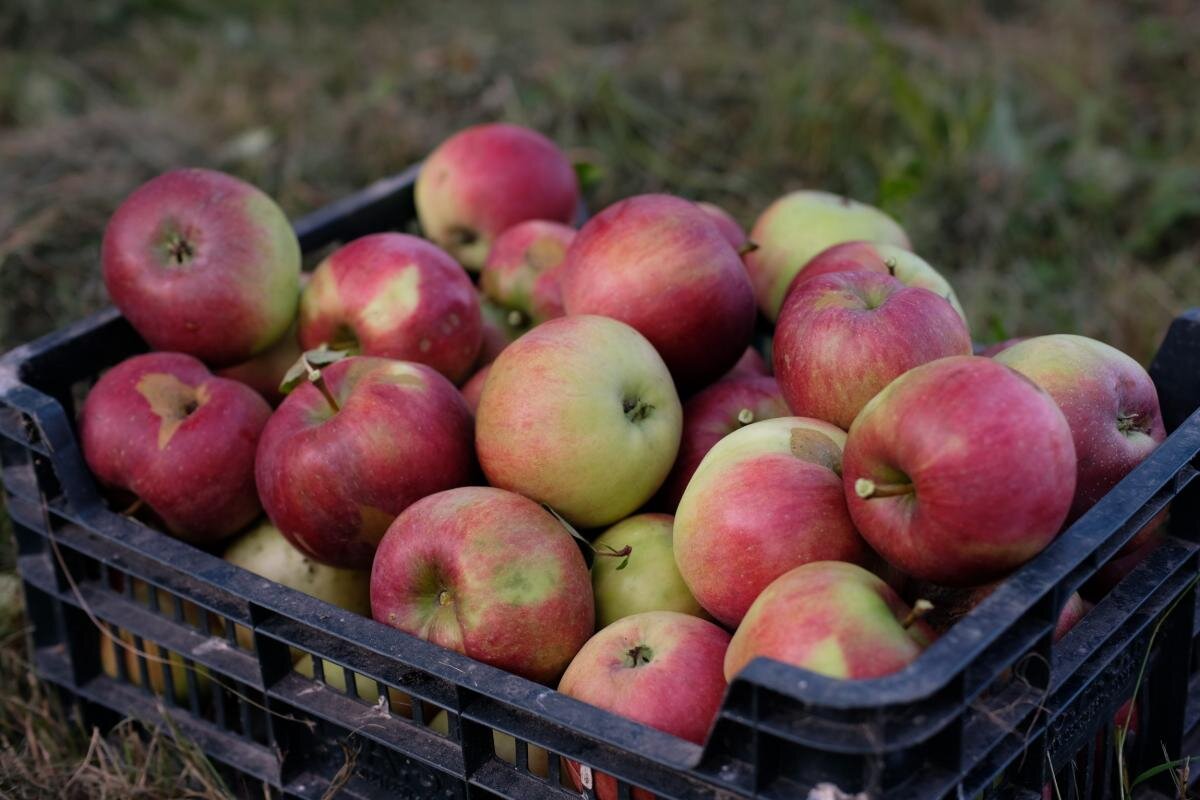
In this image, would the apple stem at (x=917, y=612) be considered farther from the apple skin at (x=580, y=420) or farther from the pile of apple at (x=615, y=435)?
the apple skin at (x=580, y=420)

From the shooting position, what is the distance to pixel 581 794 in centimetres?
139

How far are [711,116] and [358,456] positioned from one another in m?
2.81

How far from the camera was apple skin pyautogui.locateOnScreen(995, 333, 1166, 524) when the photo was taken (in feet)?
5.11

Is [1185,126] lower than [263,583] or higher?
lower

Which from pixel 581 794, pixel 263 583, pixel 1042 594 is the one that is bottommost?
pixel 581 794

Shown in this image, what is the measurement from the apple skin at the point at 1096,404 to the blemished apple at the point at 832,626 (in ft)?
1.17

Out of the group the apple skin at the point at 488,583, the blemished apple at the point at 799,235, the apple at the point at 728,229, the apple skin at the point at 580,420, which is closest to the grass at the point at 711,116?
the blemished apple at the point at 799,235

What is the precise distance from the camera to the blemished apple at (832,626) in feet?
4.13

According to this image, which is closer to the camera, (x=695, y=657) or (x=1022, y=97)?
(x=695, y=657)

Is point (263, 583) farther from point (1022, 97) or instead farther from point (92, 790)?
point (1022, 97)

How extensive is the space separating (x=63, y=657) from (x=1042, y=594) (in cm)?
149

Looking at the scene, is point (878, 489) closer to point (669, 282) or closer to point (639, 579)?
point (639, 579)

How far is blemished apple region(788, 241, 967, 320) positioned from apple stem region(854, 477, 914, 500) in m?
0.56

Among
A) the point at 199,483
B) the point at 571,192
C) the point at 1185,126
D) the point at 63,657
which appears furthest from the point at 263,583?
the point at 1185,126
